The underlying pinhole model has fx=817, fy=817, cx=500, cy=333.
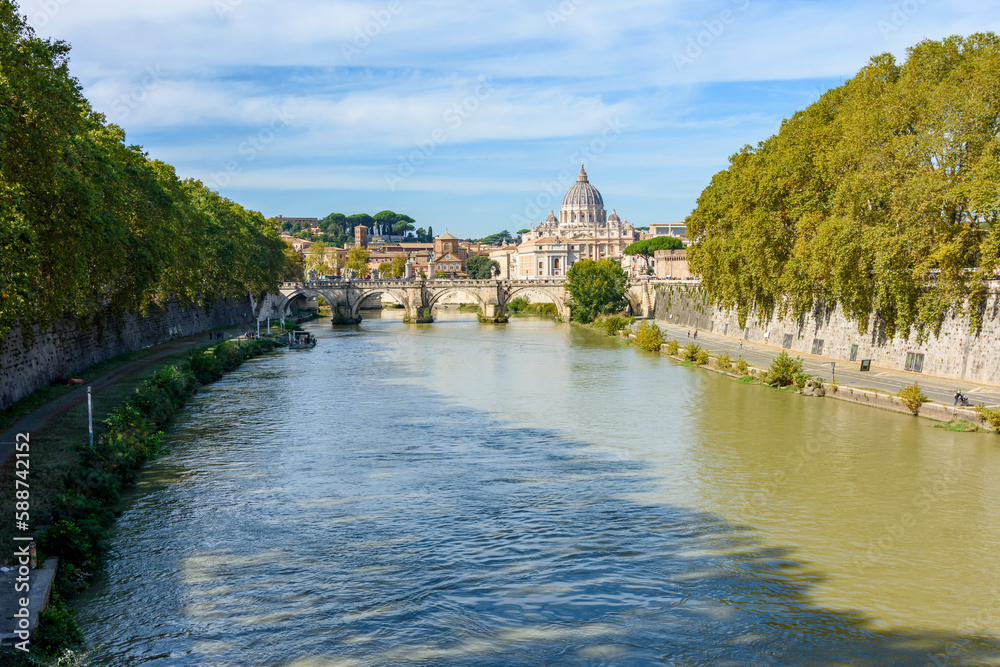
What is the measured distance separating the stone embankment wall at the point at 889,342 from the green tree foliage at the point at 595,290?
1363cm

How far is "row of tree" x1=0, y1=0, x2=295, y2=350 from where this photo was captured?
43.1ft

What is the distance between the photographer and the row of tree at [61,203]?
43.1 feet

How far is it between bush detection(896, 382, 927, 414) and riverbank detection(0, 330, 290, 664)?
60.9 feet

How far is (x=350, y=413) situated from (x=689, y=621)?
50.4 ft

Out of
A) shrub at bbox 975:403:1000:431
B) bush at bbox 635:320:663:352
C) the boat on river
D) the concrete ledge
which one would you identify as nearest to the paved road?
shrub at bbox 975:403:1000:431

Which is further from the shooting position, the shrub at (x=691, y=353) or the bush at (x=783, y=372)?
the shrub at (x=691, y=353)

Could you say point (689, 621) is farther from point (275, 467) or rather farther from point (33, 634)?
point (275, 467)

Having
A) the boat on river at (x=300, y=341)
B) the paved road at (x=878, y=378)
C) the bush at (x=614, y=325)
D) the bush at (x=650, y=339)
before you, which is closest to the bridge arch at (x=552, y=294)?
the bush at (x=614, y=325)

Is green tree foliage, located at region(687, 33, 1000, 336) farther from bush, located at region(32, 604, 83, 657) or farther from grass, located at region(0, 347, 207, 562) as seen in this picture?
bush, located at region(32, 604, 83, 657)


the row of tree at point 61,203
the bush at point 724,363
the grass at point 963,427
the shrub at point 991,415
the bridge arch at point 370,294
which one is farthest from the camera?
the bridge arch at point 370,294

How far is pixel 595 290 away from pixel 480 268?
251ft

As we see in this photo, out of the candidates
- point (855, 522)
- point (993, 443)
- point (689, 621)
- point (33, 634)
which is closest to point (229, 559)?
point (33, 634)

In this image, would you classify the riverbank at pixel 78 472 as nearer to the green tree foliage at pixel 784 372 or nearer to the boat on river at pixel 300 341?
the boat on river at pixel 300 341

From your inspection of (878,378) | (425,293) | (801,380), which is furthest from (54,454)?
(425,293)
